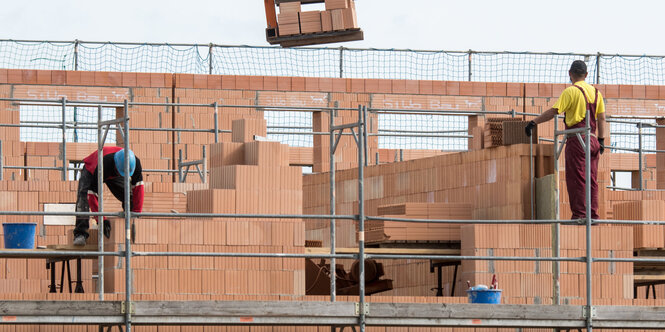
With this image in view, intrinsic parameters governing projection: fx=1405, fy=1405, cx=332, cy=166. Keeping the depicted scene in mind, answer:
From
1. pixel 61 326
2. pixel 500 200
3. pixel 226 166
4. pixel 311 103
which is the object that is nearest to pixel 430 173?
pixel 500 200

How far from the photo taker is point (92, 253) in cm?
1267

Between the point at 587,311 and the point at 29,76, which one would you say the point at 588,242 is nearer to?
the point at 587,311

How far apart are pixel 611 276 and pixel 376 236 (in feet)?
9.16

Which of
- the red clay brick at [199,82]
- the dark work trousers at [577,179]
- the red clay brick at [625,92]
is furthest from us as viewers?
the red clay brick at [625,92]

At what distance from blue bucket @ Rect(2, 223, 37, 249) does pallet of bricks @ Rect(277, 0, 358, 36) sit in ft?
21.2

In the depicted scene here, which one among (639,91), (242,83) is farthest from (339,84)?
(639,91)

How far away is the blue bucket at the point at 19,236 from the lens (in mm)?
13578

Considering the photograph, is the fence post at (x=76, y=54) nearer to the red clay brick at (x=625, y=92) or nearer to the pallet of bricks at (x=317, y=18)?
the pallet of bricks at (x=317, y=18)

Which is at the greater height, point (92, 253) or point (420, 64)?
point (420, 64)

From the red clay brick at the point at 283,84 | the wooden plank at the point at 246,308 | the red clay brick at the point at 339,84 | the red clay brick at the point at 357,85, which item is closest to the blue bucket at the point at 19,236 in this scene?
the wooden plank at the point at 246,308

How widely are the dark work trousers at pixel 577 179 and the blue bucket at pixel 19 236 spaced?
18.3 ft

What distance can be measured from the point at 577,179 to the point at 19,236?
577 cm

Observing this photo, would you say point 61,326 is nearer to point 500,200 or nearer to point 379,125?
point 500,200

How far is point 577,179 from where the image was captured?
583 inches
